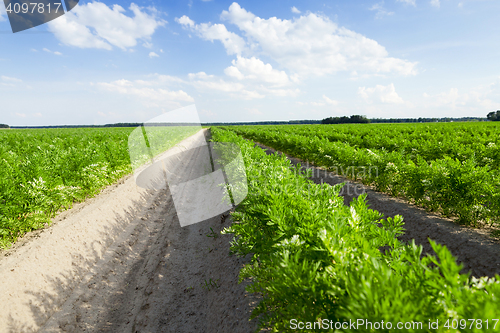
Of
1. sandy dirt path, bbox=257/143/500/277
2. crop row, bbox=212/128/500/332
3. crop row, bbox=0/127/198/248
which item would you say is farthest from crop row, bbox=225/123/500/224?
crop row, bbox=0/127/198/248

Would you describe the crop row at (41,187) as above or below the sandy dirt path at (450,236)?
above

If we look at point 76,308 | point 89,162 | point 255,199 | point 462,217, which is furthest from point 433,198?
point 89,162

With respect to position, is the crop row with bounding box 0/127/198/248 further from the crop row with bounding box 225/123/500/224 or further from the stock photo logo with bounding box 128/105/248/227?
the crop row with bounding box 225/123/500/224

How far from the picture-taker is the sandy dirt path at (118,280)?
389cm

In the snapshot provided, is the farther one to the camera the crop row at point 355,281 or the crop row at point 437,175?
the crop row at point 437,175

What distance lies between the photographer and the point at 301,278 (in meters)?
1.93

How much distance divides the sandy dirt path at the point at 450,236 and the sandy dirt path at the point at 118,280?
3.96 m

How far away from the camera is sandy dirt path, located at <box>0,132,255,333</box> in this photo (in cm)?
389

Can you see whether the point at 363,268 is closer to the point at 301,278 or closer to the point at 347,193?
the point at 301,278

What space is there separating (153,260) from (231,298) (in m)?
2.67

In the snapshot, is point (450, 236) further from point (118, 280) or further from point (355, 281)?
point (118, 280)

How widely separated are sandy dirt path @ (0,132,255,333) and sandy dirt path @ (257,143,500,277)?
396 cm
